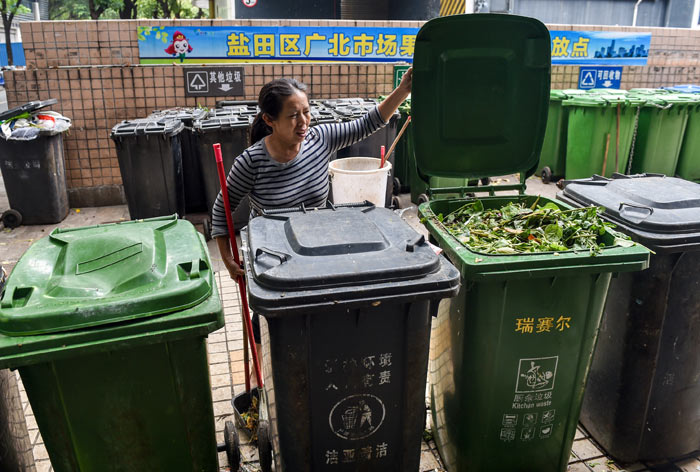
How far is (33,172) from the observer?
21.0 ft

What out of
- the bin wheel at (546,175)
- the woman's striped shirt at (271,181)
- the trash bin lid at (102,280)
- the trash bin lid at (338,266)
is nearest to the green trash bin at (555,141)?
the bin wheel at (546,175)

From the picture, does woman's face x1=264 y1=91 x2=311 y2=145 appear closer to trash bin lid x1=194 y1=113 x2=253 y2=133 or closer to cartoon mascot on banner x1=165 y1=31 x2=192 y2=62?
trash bin lid x1=194 y1=113 x2=253 y2=133

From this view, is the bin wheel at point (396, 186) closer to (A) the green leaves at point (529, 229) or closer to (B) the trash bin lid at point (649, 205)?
(B) the trash bin lid at point (649, 205)

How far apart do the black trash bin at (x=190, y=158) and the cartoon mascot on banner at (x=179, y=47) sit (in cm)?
107

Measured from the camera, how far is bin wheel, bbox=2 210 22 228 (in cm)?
648

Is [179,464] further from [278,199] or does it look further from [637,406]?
[637,406]

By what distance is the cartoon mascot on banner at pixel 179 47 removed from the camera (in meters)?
7.62

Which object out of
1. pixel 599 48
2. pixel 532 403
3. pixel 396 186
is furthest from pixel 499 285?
pixel 599 48

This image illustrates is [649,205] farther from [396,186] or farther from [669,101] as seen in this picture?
[669,101]

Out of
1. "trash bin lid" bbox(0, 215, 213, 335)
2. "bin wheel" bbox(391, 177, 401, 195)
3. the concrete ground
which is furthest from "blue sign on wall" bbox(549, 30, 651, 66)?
"trash bin lid" bbox(0, 215, 213, 335)

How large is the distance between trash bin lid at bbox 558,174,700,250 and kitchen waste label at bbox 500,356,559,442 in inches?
29.3

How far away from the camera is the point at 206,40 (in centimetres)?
781

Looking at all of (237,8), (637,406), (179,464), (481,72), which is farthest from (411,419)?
(237,8)

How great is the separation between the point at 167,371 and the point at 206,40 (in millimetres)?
6958
